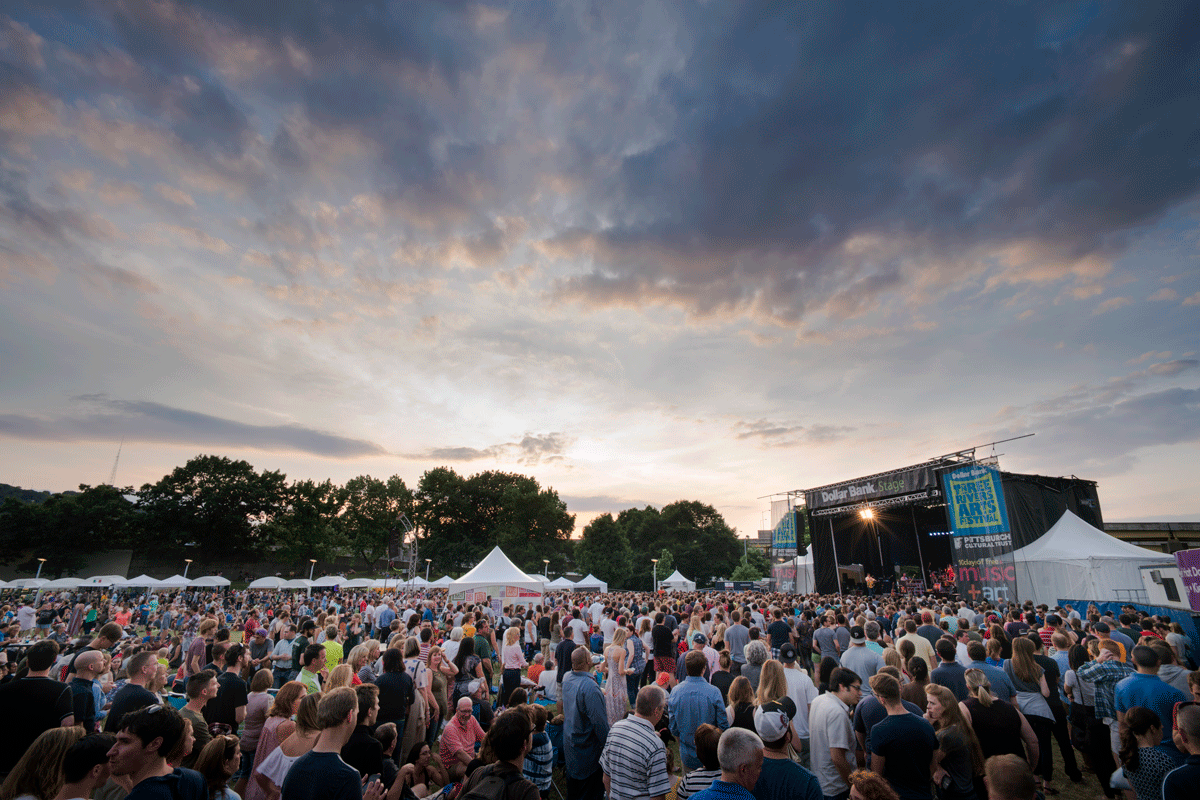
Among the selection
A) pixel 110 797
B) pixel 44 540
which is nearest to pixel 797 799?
pixel 110 797

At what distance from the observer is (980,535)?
19688 millimetres

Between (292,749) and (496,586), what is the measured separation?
19152 millimetres

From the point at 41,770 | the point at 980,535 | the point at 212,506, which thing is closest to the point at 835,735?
the point at 41,770

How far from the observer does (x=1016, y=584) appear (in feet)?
61.0

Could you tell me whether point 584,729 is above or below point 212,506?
below

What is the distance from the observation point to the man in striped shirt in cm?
330

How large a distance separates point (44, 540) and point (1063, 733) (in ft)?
221

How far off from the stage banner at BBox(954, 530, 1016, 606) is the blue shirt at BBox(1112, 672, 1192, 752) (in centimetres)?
1728

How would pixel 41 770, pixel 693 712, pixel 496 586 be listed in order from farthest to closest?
pixel 496 586 < pixel 693 712 < pixel 41 770

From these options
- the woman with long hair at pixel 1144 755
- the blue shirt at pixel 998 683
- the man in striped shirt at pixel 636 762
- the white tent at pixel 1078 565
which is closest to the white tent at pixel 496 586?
the blue shirt at pixel 998 683

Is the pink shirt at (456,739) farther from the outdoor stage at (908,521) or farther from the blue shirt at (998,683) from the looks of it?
the outdoor stage at (908,521)

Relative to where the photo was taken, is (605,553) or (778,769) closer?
(778,769)

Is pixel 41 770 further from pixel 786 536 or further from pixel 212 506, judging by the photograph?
pixel 212 506

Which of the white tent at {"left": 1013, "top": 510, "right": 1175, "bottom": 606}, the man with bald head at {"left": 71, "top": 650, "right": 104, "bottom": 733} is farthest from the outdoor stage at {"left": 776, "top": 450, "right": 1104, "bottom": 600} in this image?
the man with bald head at {"left": 71, "top": 650, "right": 104, "bottom": 733}
